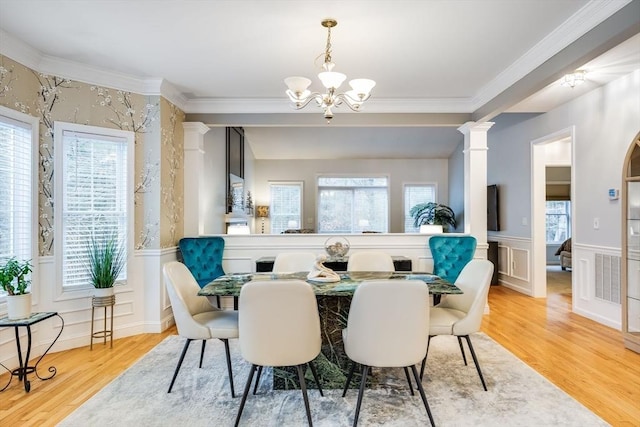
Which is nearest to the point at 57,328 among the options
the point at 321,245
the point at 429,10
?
the point at 321,245

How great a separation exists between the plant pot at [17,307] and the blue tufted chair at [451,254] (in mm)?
3953

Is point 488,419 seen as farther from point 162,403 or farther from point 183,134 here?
point 183,134

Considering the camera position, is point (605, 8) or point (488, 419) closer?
point (488, 419)

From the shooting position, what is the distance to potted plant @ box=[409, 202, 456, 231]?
7.86 m

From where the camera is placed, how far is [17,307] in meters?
2.73

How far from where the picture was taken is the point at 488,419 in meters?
2.23

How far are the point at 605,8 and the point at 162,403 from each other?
3.84 meters

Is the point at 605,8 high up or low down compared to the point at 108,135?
up

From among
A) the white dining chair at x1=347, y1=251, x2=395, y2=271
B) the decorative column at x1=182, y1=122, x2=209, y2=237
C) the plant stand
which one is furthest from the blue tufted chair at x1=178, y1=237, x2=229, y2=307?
the white dining chair at x1=347, y1=251, x2=395, y2=271

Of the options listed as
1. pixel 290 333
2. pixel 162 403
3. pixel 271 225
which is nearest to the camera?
pixel 290 333

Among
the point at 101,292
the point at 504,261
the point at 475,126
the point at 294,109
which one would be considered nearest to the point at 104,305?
the point at 101,292

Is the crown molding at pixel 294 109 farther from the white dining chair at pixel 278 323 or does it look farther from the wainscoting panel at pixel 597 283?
the white dining chair at pixel 278 323

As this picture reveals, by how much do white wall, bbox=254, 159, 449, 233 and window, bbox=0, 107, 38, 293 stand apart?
19.2ft

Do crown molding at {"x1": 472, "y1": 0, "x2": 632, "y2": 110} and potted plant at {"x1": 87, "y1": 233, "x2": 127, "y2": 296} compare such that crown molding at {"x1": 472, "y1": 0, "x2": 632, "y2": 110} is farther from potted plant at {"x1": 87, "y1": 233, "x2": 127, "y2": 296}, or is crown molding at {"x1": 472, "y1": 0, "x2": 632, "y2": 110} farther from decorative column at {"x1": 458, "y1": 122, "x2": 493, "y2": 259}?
potted plant at {"x1": 87, "y1": 233, "x2": 127, "y2": 296}
